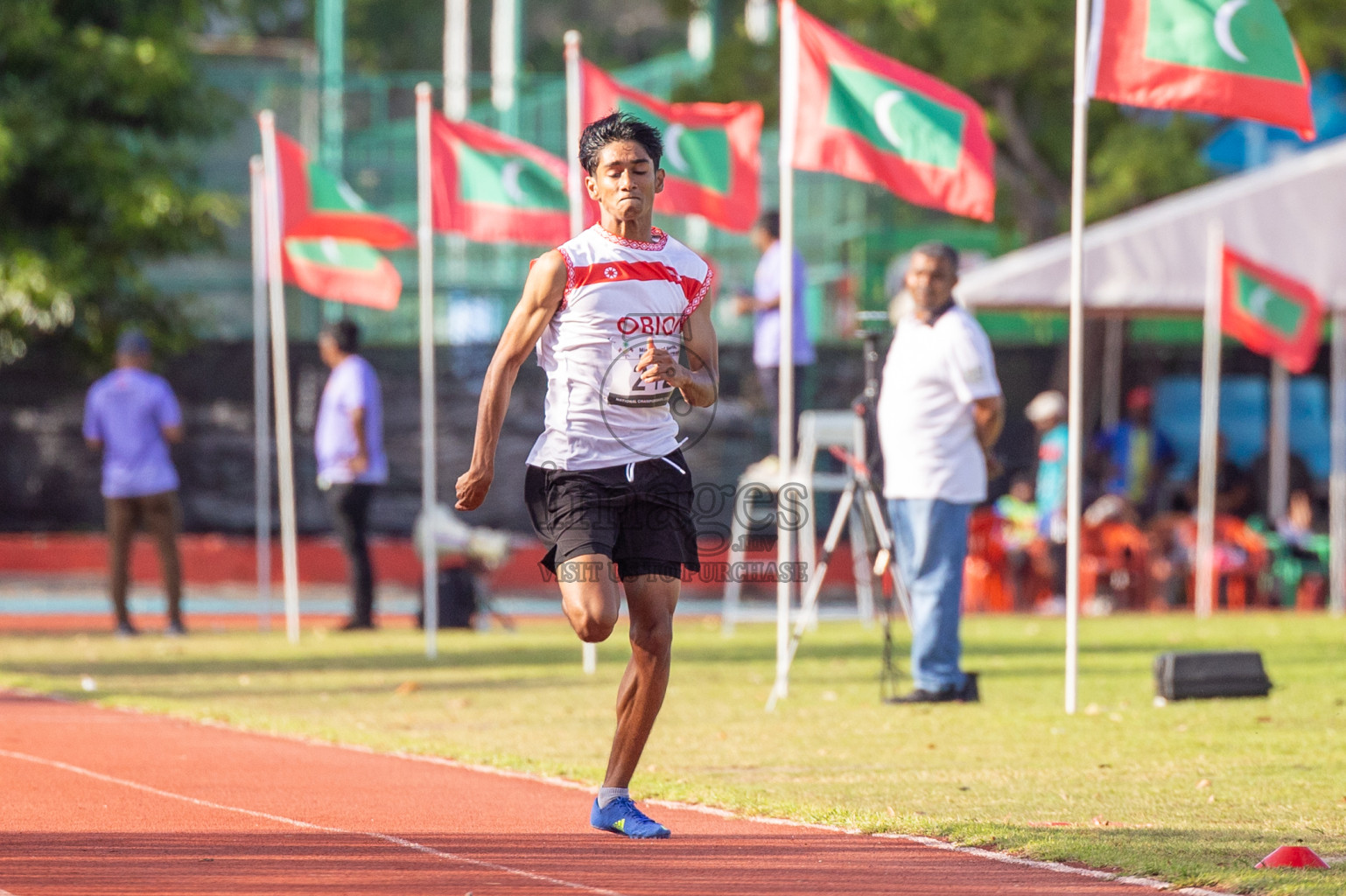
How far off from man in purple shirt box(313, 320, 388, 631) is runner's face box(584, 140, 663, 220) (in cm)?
857

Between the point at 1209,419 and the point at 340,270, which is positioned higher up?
the point at 340,270

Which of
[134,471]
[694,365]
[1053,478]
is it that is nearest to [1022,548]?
[1053,478]

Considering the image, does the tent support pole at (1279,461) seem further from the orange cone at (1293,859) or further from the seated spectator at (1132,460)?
the orange cone at (1293,859)

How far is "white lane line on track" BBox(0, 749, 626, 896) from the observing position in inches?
222

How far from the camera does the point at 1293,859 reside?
5.70m

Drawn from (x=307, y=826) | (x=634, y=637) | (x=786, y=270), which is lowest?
(x=307, y=826)

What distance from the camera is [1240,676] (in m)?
10.3

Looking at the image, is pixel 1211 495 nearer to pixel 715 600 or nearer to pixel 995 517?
pixel 995 517

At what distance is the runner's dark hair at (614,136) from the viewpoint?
6473 millimetres

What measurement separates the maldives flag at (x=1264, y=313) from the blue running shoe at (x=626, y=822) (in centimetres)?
1123

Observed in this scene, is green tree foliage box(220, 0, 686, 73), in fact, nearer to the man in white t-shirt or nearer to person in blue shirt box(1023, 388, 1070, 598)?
person in blue shirt box(1023, 388, 1070, 598)

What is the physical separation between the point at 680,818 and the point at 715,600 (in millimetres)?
12676

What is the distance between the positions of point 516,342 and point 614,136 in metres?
0.74

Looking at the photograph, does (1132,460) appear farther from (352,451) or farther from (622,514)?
(622,514)
